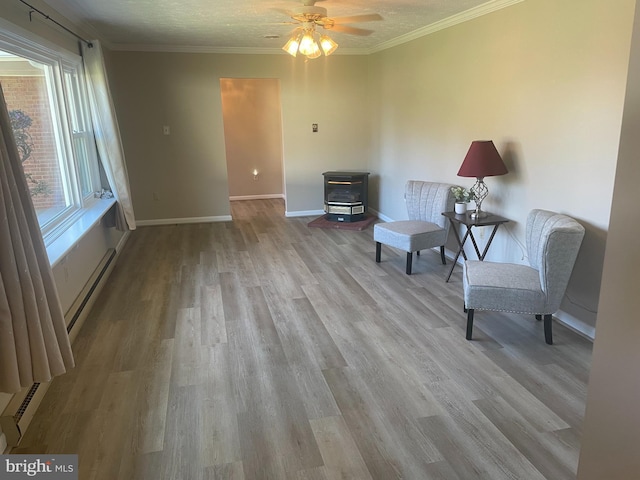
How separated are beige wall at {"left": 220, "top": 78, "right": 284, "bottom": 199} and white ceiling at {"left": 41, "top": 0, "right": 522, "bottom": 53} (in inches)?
77.7

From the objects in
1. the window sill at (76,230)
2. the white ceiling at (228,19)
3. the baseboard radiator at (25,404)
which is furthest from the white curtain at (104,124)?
the baseboard radiator at (25,404)

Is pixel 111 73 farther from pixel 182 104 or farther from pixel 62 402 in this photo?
pixel 62 402

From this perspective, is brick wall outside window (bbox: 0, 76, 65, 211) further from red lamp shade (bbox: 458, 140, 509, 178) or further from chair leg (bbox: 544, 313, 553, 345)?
chair leg (bbox: 544, 313, 553, 345)

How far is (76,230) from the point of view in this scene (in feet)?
11.4

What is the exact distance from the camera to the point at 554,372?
8.76 feet

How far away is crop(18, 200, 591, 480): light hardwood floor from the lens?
6.63ft

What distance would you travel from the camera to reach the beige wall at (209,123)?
5988 millimetres

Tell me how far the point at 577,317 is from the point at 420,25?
10.5 feet

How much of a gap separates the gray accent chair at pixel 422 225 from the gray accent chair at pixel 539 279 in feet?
3.69

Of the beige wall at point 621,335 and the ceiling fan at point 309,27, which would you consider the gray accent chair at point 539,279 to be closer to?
the beige wall at point 621,335

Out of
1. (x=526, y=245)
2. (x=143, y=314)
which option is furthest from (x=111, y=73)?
(x=526, y=245)

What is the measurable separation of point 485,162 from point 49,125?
357cm

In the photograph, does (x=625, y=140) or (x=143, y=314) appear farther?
(x=143, y=314)

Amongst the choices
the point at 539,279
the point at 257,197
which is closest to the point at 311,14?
the point at 539,279
